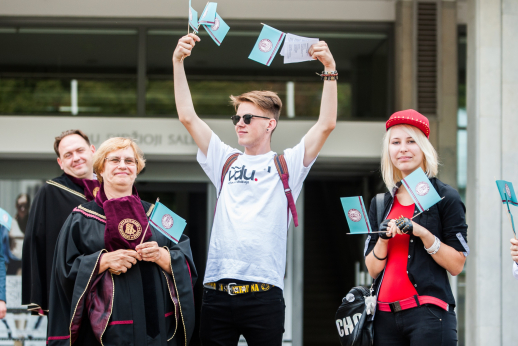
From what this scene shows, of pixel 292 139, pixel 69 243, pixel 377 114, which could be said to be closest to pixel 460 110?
pixel 377 114

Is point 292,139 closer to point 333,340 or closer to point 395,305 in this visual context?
point 333,340

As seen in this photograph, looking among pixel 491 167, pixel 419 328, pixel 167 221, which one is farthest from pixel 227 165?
pixel 491 167

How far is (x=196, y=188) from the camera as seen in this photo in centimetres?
759

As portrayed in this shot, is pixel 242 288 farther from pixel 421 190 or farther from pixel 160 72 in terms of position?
pixel 160 72

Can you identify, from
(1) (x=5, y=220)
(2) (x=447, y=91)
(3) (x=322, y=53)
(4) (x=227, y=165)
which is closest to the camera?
(3) (x=322, y=53)

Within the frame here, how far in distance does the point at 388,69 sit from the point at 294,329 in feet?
12.1

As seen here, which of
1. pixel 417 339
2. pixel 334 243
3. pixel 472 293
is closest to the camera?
pixel 417 339

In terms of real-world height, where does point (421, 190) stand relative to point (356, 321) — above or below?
above

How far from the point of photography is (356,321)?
9.93 ft

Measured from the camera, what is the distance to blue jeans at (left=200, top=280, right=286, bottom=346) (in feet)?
9.98

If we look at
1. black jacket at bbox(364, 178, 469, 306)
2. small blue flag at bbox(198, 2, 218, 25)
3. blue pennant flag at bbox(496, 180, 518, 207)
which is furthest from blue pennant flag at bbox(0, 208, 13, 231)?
blue pennant flag at bbox(496, 180, 518, 207)

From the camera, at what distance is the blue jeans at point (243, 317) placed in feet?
9.98

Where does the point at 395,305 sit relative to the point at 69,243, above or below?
below

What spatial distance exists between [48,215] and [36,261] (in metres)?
0.32
